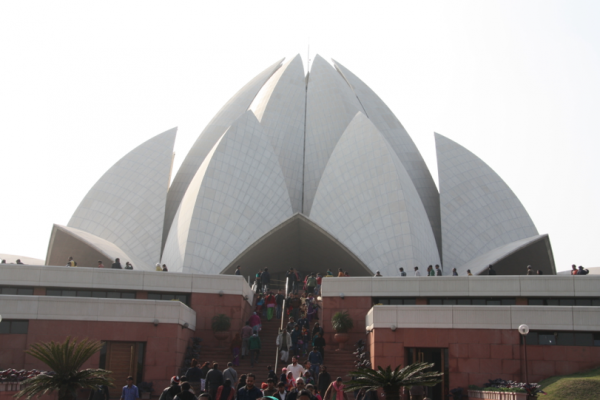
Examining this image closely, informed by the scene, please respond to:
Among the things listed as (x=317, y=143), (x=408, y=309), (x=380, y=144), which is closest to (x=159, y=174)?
(x=317, y=143)

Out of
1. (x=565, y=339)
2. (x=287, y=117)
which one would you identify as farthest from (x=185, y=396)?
(x=287, y=117)

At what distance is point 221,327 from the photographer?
16.3 meters

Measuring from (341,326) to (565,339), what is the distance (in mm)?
5043

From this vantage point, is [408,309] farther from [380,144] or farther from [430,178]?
[430,178]

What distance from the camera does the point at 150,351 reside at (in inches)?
557

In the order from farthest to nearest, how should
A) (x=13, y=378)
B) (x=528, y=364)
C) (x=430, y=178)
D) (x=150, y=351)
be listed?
(x=430, y=178), (x=150, y=351), (x=528, y=364), (x=13, y=378)

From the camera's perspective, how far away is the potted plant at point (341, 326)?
16.0 meters

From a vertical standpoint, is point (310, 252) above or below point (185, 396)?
above

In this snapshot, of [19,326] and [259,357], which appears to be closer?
[19,326]

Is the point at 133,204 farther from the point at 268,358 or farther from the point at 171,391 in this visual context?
the point at 171,391

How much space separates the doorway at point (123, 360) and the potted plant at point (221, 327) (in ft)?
7.88

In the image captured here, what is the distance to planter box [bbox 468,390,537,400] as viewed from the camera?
36.7 feet

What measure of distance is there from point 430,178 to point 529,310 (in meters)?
17.3

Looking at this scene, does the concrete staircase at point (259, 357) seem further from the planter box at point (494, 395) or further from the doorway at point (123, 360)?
the planter box at point (494, 395)
